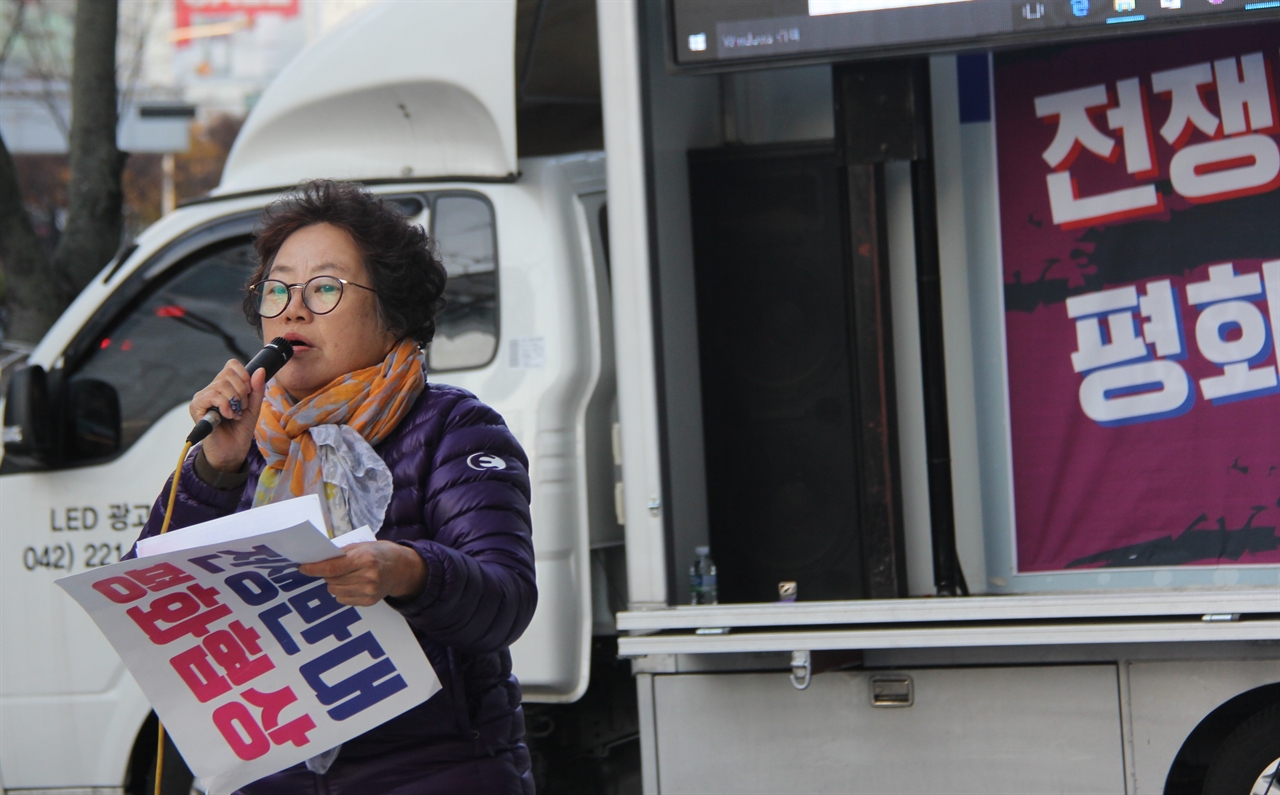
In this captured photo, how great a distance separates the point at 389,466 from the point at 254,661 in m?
0.34

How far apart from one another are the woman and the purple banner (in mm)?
1996

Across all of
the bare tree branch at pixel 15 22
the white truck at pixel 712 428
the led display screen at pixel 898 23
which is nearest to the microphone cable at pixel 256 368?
the white truck at pixel 712 428

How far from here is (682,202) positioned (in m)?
3.85

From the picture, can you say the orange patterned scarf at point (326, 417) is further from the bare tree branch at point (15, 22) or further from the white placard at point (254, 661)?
the bare tree branch at point (15, 22)

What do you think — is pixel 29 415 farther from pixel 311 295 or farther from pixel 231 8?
pixel 231 8

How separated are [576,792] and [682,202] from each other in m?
1.87

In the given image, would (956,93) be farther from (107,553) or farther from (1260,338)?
(107,553)

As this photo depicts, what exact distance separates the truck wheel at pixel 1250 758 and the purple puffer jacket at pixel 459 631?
1.96 metres

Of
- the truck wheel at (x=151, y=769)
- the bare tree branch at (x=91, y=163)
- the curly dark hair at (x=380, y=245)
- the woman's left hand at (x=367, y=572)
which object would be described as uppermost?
the bare tree branch at (x=91, y=163)

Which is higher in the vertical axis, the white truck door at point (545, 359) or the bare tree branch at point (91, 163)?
the bare tree branch at point (91, 163)

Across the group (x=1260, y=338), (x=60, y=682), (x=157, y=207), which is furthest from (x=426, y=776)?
(x=157, y=207)

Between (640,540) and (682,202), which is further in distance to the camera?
(682,202)

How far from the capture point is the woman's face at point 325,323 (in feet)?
6.55

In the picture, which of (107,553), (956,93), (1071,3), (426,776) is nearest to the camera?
(426,776)
